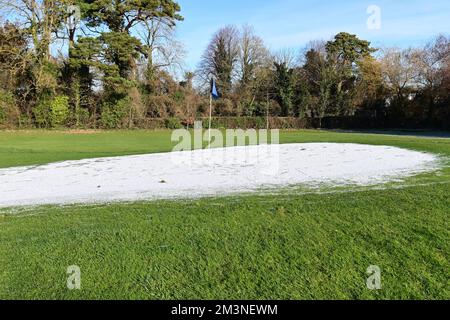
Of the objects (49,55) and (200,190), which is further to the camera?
(49,55)

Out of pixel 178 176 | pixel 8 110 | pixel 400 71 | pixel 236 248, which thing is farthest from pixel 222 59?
pixel 236 248

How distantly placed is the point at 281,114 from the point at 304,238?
151ft

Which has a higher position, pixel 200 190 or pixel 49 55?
pixel 49 55

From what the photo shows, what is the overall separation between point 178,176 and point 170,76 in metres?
36.2

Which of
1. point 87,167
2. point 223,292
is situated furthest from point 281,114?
point 223,292

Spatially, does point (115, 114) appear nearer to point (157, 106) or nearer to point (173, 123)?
point (157, 106)

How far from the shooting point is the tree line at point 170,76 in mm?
34906

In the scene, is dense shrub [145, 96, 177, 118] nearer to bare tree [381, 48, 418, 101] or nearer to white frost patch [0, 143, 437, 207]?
bare tree [381, 48, 418, 101]

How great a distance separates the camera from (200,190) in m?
6.95
